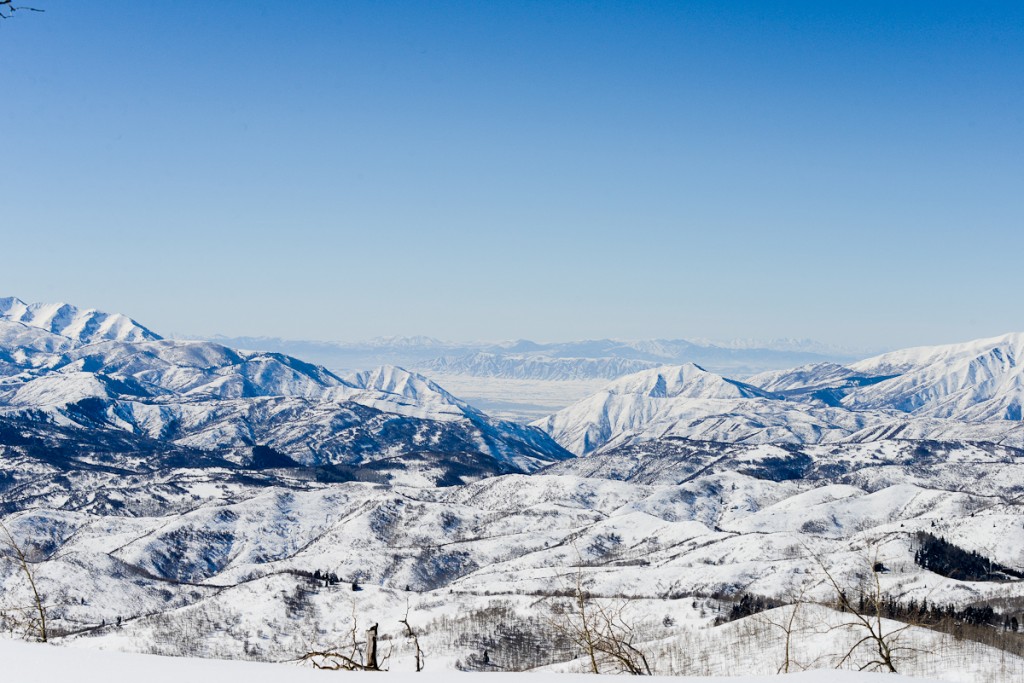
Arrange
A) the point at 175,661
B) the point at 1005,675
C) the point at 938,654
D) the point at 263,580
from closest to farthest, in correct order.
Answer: the point at 175,661 → the point at 1005,675 → the point at 938,654 → the point at 263,580

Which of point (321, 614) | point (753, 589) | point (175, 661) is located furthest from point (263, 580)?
point (175, 661)

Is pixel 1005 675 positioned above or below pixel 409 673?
below

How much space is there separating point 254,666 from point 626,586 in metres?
193

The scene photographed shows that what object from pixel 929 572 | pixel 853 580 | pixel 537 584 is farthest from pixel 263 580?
pixel 929 572

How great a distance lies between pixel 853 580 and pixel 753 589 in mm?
23074

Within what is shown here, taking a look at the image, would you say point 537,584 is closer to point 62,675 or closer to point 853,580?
point 853,580

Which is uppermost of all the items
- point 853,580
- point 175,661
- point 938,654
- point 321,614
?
point 175,661

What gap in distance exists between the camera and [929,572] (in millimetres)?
195625

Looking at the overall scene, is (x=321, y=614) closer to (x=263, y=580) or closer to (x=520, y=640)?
(x=263, y=580)

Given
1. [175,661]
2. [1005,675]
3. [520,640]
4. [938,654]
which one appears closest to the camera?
[175,661]

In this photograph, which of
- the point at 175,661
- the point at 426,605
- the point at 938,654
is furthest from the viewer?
the point at 426,605

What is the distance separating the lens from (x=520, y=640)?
14512 cm

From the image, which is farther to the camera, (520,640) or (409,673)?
(520,640)

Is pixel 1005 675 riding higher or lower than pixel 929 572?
higher
